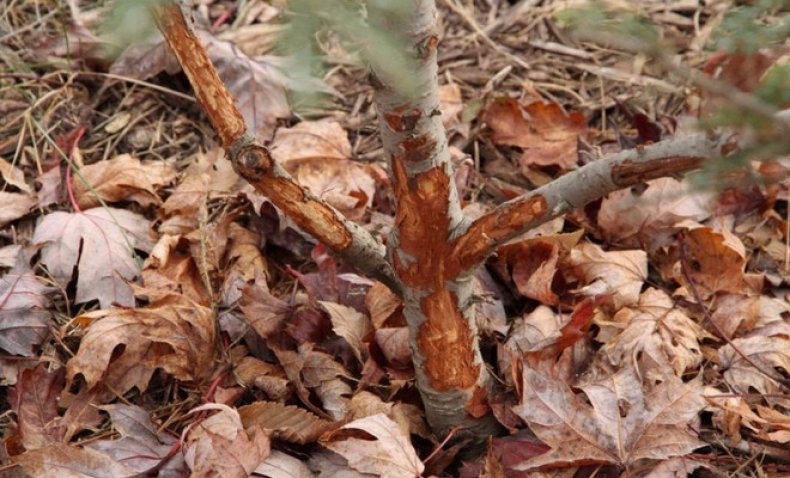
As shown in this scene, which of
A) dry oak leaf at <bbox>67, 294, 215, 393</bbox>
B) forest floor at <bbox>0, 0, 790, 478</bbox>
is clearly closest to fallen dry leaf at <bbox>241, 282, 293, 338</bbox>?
forest floor at <bbox>0, 0, 790, 478</bbox>

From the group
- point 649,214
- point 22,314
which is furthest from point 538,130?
point 22,314

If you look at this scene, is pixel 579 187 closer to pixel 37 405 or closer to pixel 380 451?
pixel 380 451

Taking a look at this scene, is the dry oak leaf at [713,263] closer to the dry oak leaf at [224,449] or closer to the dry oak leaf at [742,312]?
the dry oak leaf at [742,312]

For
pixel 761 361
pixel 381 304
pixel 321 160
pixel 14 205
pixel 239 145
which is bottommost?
pixel 761 361

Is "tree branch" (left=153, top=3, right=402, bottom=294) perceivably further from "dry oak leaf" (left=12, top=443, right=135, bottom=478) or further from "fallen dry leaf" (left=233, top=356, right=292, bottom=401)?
"dry oak leaf" (left=12, top=443, right=135, bottom=478)

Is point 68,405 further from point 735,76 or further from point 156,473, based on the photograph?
point 735,76

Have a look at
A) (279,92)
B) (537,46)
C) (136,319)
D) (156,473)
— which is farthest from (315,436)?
(537,46)

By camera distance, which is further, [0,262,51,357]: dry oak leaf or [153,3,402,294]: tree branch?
[0,262,51,357]: dry oak leaf

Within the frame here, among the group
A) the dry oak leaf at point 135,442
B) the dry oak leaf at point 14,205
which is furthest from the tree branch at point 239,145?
the dry oak leaf at point 14,205
